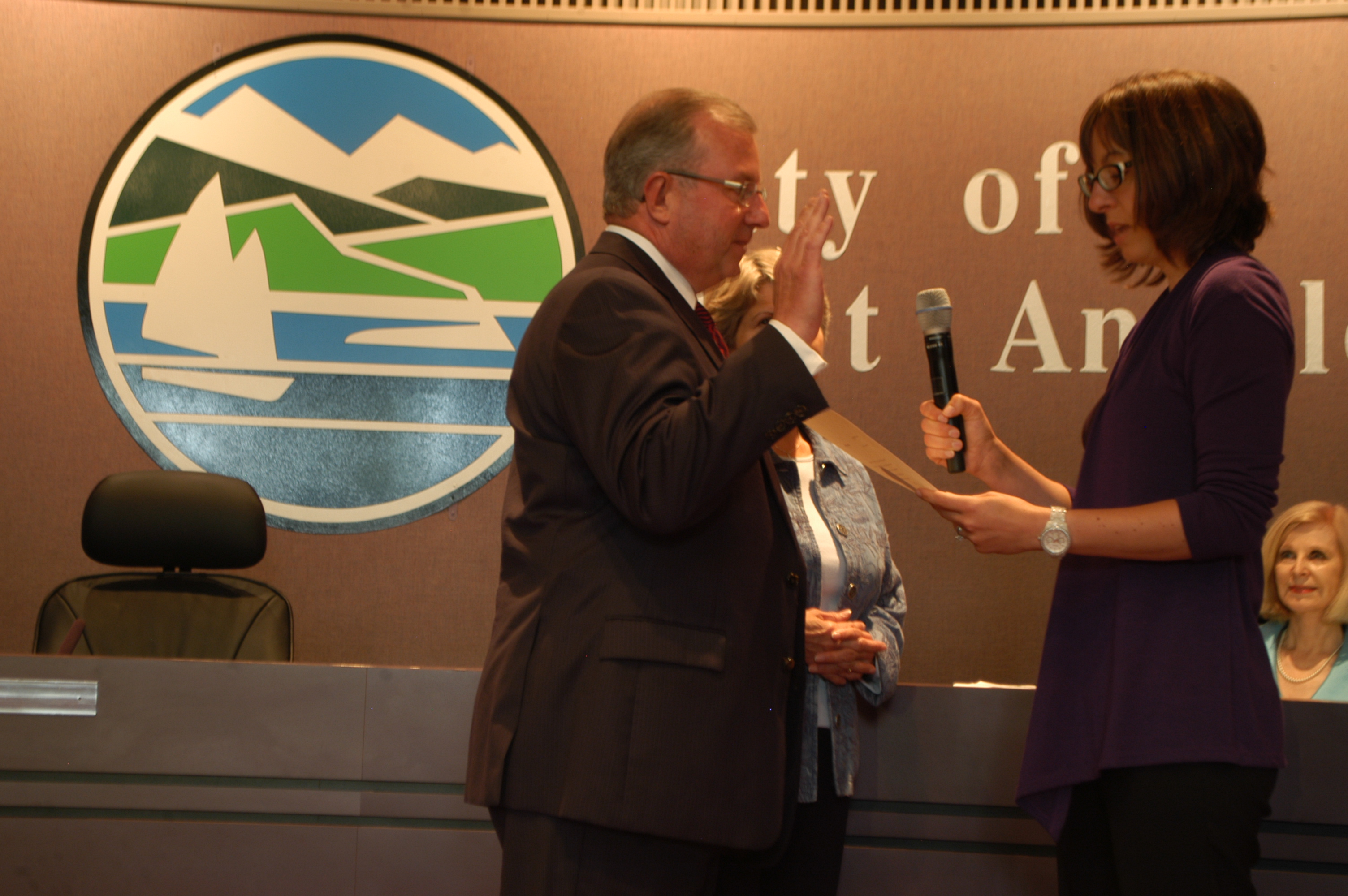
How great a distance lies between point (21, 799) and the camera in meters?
1.61

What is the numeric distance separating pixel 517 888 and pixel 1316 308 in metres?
3.08

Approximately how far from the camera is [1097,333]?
10.6 ft

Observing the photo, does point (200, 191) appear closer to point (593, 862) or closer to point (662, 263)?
point (662, 263)

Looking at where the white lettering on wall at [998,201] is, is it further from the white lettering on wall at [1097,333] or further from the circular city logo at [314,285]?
the circular city logo at [314,285]

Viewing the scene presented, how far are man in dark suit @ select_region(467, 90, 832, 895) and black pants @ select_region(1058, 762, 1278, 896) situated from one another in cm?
38

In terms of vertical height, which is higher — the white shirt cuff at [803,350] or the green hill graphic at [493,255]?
the green hill graphic at [493,255]

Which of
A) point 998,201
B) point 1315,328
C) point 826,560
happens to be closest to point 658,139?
point 826,560

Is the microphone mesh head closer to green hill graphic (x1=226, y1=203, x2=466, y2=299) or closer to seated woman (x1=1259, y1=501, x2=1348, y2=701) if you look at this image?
seated woman (x1=1259, y1=501, x2=1348, y2=701)

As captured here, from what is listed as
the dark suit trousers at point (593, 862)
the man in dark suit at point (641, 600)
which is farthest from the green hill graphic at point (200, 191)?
the dark suit trousers at point (593, 862)

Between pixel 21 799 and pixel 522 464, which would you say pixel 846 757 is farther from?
pixel 21 799

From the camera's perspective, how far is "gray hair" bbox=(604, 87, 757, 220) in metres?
1.32

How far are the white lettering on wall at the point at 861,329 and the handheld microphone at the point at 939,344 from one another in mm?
1814

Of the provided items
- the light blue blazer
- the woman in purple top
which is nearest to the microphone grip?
the woman in purple top

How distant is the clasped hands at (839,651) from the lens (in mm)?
1561
